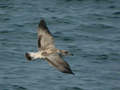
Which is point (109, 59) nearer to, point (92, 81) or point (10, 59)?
point (92, 81)

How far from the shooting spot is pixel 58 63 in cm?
1237

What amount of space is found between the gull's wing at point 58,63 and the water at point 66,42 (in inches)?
106

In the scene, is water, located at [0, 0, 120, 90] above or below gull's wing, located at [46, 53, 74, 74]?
below

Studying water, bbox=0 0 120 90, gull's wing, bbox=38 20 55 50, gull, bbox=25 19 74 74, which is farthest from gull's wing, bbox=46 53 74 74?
water, bbox=0 0 120 90

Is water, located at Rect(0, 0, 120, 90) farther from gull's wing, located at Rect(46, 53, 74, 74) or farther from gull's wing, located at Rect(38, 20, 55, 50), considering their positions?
gull's wing, located at Rect(46, 53, 74, 74)

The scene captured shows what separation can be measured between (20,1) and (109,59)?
19.9ft

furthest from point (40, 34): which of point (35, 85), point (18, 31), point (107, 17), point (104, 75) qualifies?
point (107, 17)

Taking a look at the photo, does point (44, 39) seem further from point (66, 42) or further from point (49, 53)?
point (66, 42)

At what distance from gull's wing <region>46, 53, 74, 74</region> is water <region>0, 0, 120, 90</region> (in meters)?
2.69

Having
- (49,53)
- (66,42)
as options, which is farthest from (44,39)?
(66,42)

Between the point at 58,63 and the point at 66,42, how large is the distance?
216 inches

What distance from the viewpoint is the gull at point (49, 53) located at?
485 inches

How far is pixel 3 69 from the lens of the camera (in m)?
16.2

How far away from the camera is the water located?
15609 millimetres
